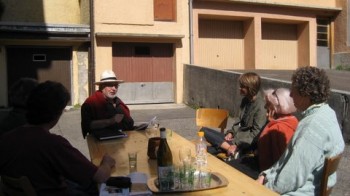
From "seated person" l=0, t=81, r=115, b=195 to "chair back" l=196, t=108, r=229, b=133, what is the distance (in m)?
3.52

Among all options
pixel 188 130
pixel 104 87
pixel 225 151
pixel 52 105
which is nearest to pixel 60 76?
pixel 188 130

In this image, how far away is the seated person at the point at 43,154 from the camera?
2502 mm

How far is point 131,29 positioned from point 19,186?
13331 millimetres

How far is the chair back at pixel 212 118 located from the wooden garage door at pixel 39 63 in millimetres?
9926

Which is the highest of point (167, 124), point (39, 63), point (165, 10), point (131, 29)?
point (165, 10)

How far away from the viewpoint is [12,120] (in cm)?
363

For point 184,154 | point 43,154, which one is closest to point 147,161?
point 184,154

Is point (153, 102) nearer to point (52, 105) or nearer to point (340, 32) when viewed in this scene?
point (340, 32)

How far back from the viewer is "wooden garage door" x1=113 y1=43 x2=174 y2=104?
15.6 m

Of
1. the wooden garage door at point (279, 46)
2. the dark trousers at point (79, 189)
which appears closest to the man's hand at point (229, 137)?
the dark trousers at point (79, 189)

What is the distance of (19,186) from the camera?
2438 millimetres

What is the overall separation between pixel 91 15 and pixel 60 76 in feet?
8.50

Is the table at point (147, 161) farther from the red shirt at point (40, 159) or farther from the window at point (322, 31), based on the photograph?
the window at point (322, 31)

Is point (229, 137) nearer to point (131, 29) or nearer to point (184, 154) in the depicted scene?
point (184, 154)
